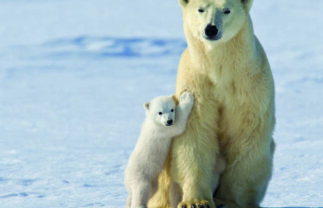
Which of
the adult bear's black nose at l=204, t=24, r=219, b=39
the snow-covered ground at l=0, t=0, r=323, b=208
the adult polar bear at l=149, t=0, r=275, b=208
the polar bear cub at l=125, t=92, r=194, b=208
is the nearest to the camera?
the adult bear's black nose at l=204, t=24, r=219, b=39

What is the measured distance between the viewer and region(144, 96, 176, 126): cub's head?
3.95 metres

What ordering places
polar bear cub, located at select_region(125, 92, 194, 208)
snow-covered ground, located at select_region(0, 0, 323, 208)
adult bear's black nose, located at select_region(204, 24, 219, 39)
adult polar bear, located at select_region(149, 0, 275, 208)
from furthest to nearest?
snow-covered ground, located at select_region(0, 0, 323, 208)
polar bear cub, located at select_region(125, 92, 194, 208)
adult polar bear, located at select_region(149, 0, 275, 208)
adult bear's black nose, located at select_region(204, 24, 219, 39)

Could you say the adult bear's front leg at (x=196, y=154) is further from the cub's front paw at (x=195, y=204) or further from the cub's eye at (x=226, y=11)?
the cub's eye at (x=226, y=11)

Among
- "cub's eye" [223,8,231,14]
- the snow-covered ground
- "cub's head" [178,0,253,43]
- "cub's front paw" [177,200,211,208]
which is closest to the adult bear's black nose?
"cub's head" [178,0,253,43]

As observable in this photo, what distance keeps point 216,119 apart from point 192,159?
0.29 m

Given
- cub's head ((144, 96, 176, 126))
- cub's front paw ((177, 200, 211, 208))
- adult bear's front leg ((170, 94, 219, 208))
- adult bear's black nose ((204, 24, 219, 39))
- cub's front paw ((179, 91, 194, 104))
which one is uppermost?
adult bear's black nose ((204, 24, 219, 39))

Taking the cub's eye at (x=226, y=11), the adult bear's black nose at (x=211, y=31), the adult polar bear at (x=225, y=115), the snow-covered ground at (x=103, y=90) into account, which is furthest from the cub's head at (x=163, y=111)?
the snow-covered ground at (x=103, y=90)

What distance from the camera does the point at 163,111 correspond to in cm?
397

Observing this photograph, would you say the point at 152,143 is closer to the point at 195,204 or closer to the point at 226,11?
the point at 195,204

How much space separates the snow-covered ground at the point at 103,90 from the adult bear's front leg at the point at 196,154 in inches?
35.3

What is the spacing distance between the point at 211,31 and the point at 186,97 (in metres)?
0.53

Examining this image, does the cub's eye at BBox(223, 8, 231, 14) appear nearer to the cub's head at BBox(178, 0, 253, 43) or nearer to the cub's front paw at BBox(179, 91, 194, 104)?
the cub's head at BBox(178, 0, 253, 43)

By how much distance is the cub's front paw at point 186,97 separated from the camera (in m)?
4.04

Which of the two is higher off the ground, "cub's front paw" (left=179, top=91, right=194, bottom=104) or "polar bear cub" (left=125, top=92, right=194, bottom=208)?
"cub's front paw" (left=179, top=91, right=194, bottom=104)
